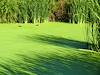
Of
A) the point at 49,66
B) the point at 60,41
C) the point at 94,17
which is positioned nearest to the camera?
the point at 49,66

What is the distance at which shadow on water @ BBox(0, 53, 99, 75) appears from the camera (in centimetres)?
329

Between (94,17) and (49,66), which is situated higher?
(94,17)

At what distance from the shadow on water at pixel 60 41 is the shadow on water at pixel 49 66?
2.26 feet

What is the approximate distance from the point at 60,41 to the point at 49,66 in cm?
147

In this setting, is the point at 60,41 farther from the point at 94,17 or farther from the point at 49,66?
the point at 49,66

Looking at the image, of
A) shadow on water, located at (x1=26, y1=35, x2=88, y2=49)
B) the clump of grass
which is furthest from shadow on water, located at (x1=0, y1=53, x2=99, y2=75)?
shadow on water, located at (x1=26, y1=35, x2=88, y2=49)

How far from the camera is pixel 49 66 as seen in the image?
3514 millimetres

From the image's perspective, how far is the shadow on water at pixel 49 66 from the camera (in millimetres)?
3293

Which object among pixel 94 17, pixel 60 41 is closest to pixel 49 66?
pixel 94 17

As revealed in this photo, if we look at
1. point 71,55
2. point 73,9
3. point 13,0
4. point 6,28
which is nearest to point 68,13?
point 73,9

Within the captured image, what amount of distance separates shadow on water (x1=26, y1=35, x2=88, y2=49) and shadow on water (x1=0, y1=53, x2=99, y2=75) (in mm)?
689

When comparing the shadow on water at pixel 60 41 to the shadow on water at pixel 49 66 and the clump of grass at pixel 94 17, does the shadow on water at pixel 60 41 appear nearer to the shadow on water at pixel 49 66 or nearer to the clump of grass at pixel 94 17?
the clump of grass at pixel 94 17

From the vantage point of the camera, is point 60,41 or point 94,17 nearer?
point 94,17

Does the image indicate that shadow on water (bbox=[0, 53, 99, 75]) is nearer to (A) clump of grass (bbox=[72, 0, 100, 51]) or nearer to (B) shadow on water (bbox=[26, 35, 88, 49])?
(A) clump of grass (bbox=[72, 0, 100, 51])
